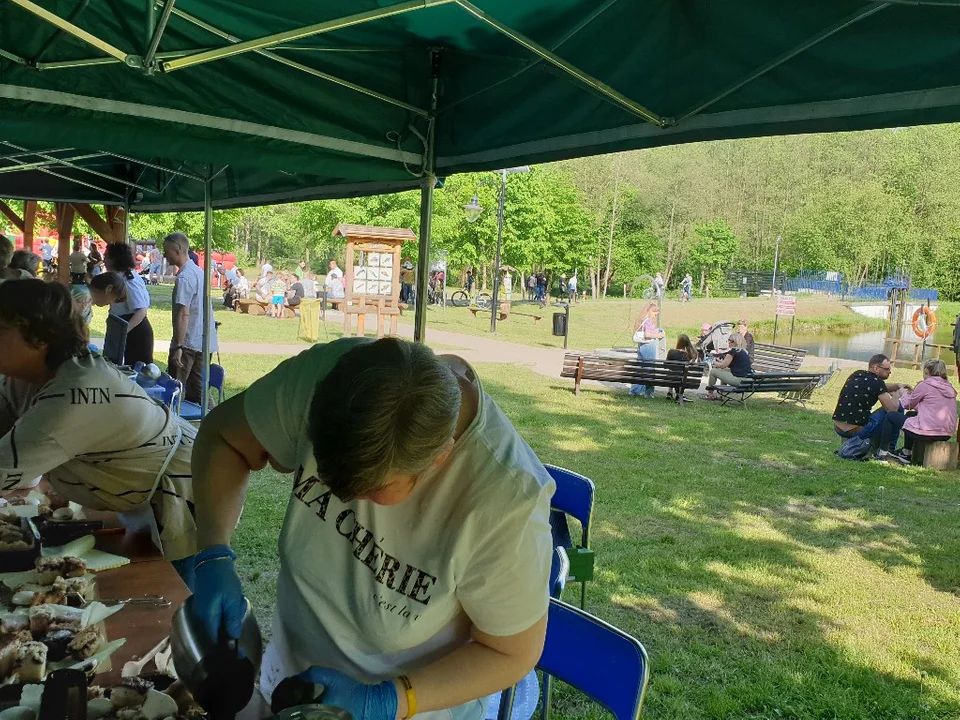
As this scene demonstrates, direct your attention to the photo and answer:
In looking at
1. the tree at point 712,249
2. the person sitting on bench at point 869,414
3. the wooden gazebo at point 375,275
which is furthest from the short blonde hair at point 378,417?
the tree at point 712,249

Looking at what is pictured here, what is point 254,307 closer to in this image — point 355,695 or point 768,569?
point 768,569

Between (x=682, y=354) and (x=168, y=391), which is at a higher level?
(x=168, y=391)

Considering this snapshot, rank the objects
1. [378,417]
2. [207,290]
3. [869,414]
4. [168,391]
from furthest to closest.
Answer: [869,414] → [207,290] → [168,391] → [378,417]

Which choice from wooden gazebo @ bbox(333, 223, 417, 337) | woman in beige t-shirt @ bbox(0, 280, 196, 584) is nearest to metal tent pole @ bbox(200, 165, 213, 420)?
woman in beige t-shirt @ bbox(0, 280, 196, 584)

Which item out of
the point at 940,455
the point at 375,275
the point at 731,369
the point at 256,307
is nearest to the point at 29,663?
the point at 940,455

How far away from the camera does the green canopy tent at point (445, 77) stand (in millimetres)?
2316

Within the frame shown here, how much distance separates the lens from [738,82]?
8.17 feet

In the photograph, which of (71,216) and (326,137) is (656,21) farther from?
(71,216)

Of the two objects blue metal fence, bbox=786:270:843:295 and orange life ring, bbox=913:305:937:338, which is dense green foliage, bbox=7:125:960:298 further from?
orange life ring, bbox=913:305:937:338

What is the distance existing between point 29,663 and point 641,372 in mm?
10240

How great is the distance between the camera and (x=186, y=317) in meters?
6.98

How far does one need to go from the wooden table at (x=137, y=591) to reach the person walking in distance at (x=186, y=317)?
4.85m

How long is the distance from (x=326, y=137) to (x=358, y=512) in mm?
2345

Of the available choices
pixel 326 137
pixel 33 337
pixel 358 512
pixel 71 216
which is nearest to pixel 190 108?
pixel 326 137
